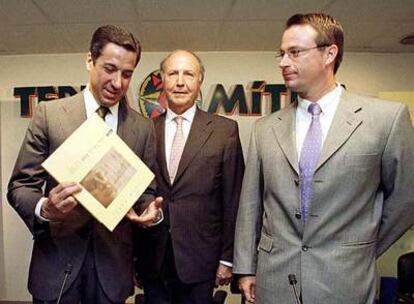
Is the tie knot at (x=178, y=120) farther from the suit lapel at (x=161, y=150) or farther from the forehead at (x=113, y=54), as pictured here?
the forehead at (x=113, y=54)

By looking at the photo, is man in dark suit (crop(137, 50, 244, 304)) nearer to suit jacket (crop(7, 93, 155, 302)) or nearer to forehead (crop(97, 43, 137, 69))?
suit jacket (crop(7, 93, 155, 302))

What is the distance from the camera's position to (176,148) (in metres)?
1.91

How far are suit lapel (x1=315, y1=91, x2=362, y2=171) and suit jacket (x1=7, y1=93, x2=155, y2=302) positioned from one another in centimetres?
84

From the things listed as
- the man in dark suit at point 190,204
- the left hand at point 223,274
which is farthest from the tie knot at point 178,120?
the left hand at point 223,274

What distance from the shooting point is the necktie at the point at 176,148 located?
1.86 meters

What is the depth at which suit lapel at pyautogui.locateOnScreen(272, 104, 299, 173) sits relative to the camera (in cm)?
143

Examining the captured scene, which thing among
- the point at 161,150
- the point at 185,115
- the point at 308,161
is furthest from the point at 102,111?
the point at 308,161

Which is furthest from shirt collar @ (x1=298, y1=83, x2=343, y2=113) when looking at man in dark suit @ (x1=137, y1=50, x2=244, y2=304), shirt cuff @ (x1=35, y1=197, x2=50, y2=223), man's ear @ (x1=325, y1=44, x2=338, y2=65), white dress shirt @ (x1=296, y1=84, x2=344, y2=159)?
shirt cuff @ (x1=35, y1=197, x2=50, y2=223)

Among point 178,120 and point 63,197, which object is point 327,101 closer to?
point 178,120

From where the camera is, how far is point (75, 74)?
369 centimetres

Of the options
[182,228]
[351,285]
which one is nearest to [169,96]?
[182,228]

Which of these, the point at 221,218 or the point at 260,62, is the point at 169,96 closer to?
the point at 221,218

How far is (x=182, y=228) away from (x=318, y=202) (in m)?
0.72

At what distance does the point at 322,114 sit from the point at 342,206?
0.37 metres
